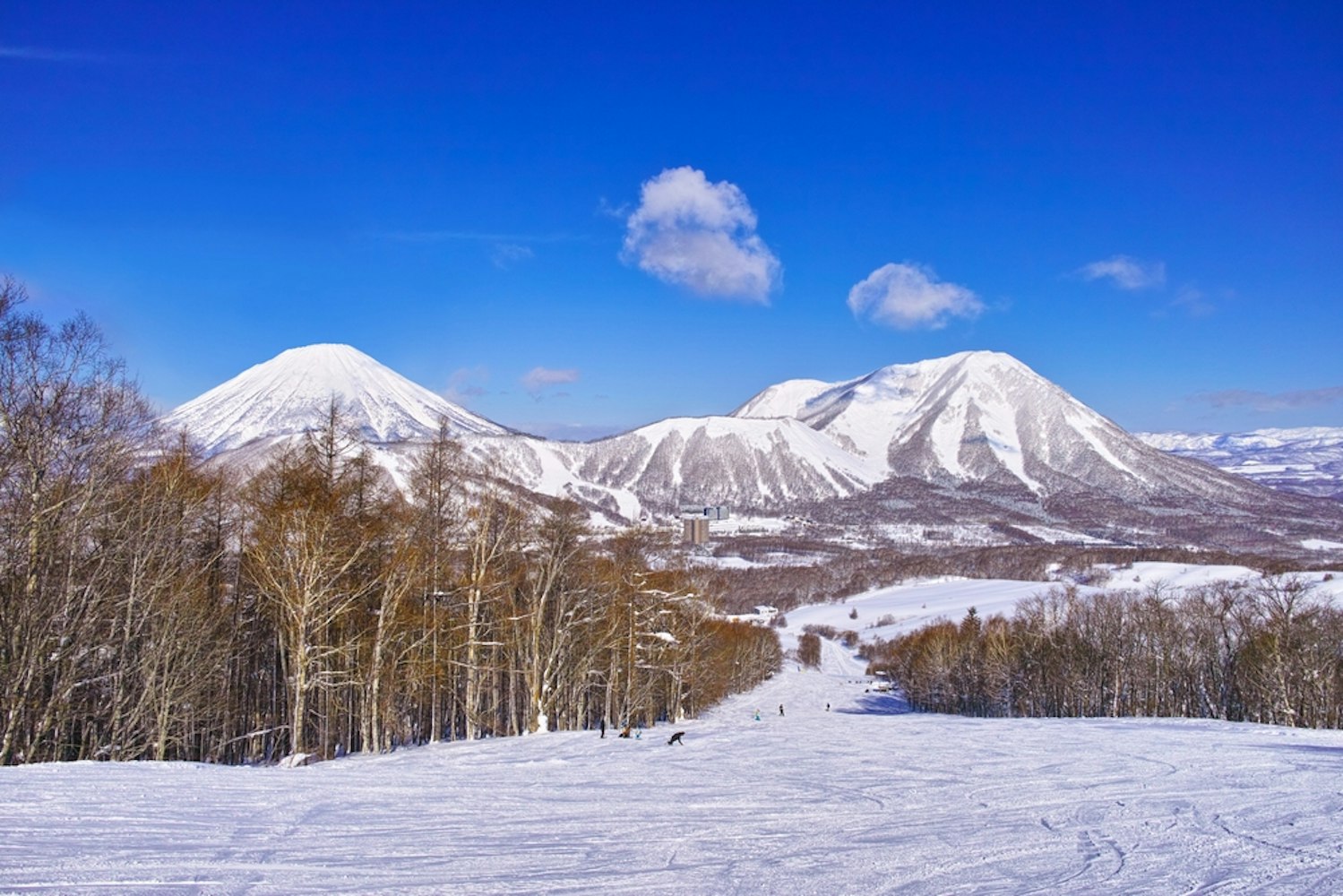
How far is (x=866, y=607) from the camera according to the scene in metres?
181

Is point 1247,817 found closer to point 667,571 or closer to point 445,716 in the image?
point 667,571

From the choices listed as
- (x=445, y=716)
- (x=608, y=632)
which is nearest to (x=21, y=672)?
(x=608, y=632)

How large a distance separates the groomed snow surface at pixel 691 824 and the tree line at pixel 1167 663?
3286 cm

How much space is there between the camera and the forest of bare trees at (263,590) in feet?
60.4

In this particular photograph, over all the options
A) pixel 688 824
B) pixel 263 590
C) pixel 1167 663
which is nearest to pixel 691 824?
pixel 688 824

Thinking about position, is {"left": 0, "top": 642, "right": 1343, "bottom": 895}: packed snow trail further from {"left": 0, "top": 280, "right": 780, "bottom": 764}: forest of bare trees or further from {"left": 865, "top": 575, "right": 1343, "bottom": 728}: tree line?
{"left": 865, "top": 575, "right": 1343, "bottom": 728}: tree line

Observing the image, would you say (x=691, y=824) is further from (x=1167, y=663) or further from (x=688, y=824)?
(x=1167, y=663)

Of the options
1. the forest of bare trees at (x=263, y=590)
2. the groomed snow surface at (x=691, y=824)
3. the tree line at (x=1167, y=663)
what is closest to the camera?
the groomed snow surface at (x=691, y=824)

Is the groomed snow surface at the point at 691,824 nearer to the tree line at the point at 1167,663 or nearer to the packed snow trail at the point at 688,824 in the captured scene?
the packed snow trail at the point at 688,824

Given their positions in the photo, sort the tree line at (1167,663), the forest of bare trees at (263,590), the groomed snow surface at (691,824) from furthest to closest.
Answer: the tree line at (1167,663), the forest of bare trees at (263,590), the groomed snow surface at (691,824)

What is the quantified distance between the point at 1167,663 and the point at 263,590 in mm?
55630

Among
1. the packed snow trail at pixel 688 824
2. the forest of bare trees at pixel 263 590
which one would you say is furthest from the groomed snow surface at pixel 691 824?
the forest of bare trees at pixel 263 590

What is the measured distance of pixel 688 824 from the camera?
12.3 metres

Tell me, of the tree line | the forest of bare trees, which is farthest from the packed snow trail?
the tree line
